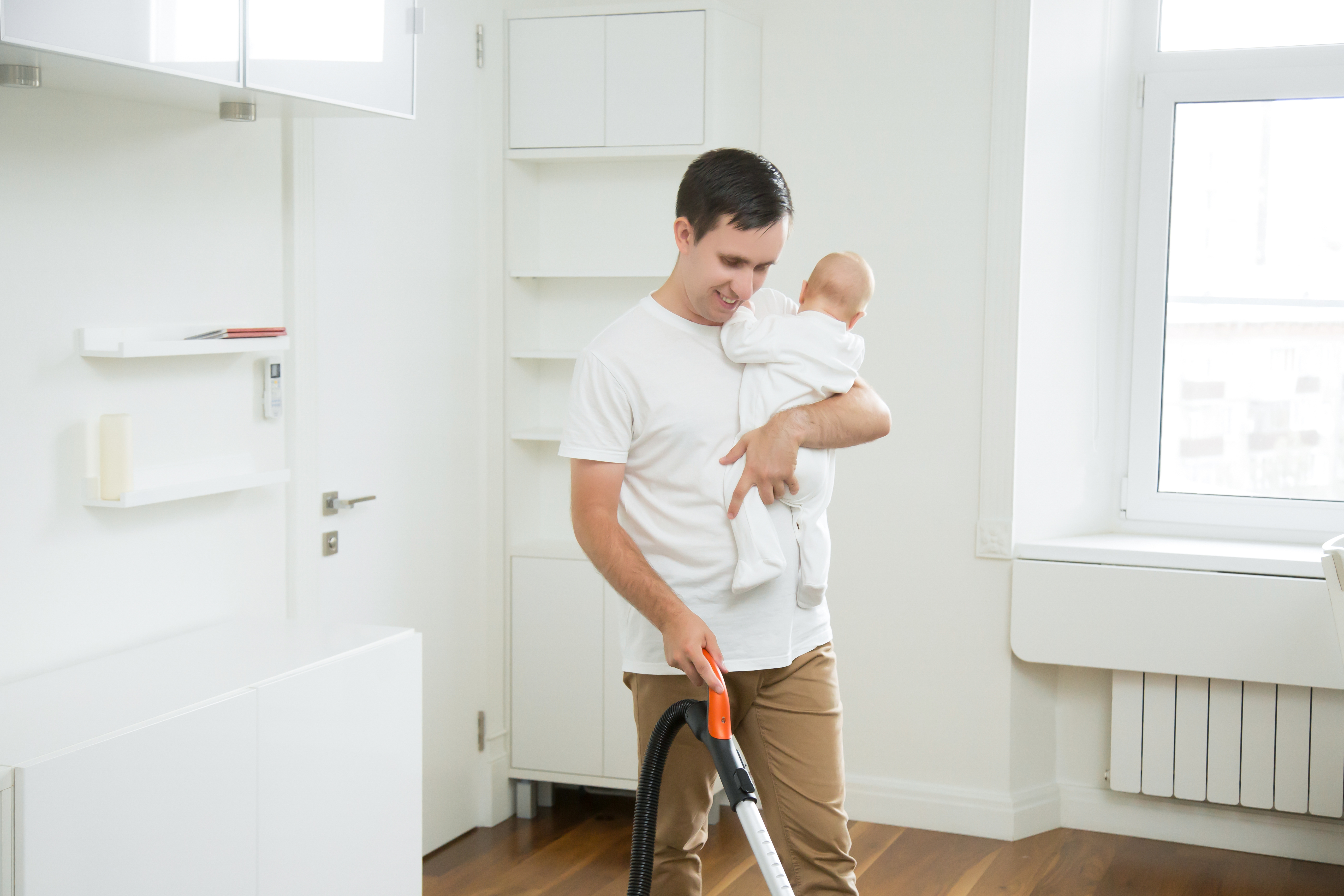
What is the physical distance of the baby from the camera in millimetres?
1797

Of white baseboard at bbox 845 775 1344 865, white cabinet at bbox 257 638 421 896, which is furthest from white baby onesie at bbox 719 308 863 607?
white baseboard at bbox 845 775 1344 865

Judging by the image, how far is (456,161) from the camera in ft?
10.6

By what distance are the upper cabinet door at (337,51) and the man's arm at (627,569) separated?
3.01 ft

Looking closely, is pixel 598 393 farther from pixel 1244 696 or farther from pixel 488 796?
pixel 1244 696

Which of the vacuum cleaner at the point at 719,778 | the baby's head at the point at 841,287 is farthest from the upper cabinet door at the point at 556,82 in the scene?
the vacuum cleaner at the point at 719,778

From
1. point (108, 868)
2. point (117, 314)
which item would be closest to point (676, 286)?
point (117, 314)

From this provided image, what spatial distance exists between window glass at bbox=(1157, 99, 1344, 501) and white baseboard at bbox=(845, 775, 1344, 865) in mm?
926

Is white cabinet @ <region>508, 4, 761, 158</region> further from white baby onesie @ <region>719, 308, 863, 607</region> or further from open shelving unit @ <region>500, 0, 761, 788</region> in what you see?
white baby onesie @ <region>719, 308, 863, 607</region>

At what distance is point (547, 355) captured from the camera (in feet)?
11.0

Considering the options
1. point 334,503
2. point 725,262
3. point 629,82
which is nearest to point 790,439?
point 725,262

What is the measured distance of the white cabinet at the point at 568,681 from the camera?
336cm

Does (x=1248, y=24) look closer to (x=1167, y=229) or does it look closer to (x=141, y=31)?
(x=1167, y=229)

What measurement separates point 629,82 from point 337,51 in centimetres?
114

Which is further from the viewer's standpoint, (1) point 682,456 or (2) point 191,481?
(2) point 191,481
